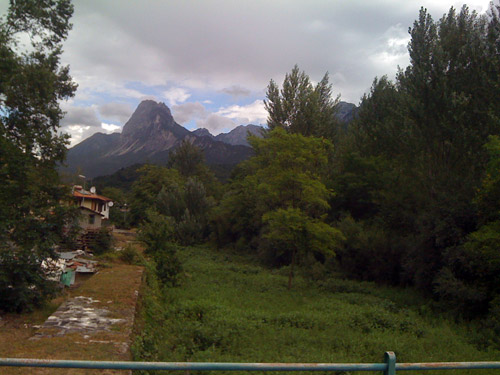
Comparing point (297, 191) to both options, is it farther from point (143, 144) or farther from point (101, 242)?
point (143, 144)

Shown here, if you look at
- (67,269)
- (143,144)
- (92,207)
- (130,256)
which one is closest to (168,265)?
(130,256)

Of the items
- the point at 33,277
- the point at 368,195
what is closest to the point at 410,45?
the point at 368,195

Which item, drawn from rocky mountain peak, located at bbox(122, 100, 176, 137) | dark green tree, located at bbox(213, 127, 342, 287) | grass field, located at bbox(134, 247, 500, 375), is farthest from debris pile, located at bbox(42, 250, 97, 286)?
rocky mountain peak, located at bbox(122, 100, 176, 137)

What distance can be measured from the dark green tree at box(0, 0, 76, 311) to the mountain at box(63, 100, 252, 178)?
104335 millimetres

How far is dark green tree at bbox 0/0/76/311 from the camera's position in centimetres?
875

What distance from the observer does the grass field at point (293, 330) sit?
698 centimetres

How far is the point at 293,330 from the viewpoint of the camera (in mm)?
8852

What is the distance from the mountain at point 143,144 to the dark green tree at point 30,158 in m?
104

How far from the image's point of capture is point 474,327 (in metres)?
10.5

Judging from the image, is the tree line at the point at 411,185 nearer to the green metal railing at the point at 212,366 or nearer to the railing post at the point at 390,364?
the green metal railing at the point at 212,366

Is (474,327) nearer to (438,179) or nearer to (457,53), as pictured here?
(438,179)

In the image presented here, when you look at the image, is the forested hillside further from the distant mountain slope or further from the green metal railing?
the distant mountain slope

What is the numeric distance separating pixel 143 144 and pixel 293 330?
5724 inches

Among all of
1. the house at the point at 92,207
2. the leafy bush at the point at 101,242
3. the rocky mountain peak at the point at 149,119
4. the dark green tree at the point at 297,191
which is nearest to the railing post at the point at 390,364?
the dark green tree at the point at 297,191
